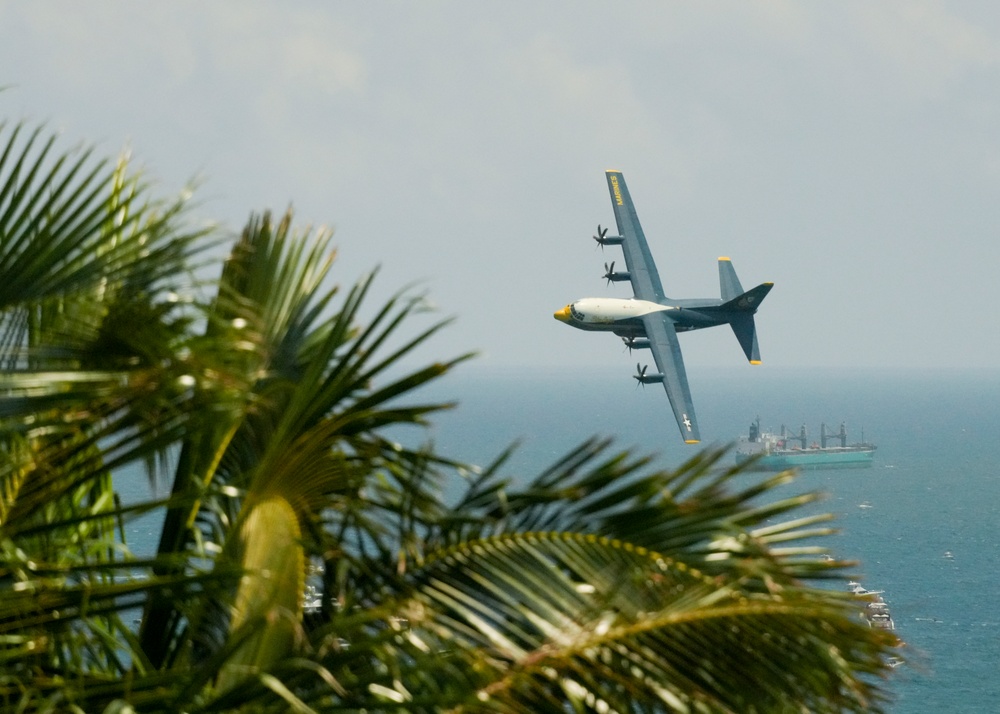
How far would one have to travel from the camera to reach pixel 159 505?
12.7 feet

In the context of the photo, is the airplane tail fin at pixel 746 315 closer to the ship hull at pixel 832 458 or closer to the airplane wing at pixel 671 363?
the airplane wing at pixel 671 363

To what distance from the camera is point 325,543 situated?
13.3 ft

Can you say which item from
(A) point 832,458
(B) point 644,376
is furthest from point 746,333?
(A) point 832,458

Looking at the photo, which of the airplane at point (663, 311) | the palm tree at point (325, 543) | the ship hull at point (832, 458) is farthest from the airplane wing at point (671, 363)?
the ship hull at point (832, 458)

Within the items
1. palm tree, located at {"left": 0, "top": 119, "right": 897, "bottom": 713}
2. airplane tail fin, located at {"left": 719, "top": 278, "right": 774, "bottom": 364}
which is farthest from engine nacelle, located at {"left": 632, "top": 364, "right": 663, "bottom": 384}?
palm tree, located at {"left": 0, "top": 119, "right": 897, "bottom": 713}

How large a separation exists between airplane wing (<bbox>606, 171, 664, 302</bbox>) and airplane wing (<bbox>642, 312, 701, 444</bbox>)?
186cm

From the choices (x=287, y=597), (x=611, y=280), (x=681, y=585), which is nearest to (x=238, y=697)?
(x=287, y=597)

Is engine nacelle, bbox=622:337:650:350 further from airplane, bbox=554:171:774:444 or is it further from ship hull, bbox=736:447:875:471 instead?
ship hull, bbox=736:447:875:471

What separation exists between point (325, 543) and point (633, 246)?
201 ft

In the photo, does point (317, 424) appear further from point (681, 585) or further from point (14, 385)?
point (681, 585)

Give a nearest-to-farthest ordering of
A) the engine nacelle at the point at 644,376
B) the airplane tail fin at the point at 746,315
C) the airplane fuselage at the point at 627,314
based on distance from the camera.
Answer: the airplane fuselage at the point at 627,314, the engine nacelle at the point at 644,376, the airplane tail fin at the point at 746,315

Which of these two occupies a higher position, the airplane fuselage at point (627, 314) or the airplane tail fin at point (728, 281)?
the airplane tail fin at point (728, 281)

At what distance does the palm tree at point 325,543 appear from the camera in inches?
129

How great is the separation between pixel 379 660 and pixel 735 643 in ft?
3.02
